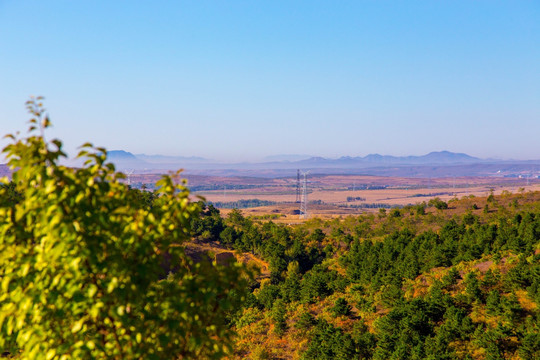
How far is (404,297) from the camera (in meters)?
30.2

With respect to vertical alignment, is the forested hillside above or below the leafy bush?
below

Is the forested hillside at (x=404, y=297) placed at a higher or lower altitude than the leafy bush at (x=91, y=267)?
lower

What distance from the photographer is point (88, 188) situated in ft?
14.4

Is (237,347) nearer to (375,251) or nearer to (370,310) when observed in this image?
(370,310)

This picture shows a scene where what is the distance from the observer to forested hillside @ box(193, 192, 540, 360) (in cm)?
2234

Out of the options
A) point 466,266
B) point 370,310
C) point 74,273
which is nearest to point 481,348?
point 370,310

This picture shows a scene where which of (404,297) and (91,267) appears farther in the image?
(404,297)

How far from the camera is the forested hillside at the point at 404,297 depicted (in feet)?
73.3

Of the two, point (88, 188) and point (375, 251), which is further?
point (375, 251)

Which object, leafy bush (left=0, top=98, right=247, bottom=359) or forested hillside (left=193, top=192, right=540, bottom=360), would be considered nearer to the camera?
leafy bush (left=0, top=98, right=247, bottom=359)

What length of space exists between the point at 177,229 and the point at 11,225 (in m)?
1.75

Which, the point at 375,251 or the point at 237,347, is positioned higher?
the point at 375,251

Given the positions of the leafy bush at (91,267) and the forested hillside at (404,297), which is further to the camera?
the forested hillside at (404,297)

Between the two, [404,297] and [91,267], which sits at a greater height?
[91,267]
